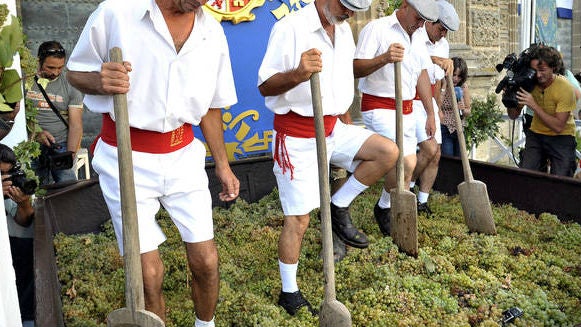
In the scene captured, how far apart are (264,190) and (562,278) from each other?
3.20m

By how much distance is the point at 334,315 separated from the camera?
9.96ft

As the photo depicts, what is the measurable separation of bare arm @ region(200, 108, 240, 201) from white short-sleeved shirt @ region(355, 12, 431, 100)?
1853mm

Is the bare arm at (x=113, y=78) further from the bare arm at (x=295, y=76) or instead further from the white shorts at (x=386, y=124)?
the white shorts at (x=386, y=124)

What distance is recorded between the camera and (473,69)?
384 inches

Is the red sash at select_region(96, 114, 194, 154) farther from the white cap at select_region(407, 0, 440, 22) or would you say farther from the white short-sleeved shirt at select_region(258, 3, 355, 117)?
the white cap at select_region(407, 0, 440, 22)

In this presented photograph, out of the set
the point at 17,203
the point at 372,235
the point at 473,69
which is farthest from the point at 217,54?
the point at 473,69

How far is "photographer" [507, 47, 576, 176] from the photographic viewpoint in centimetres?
589

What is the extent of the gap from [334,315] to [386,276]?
1088mm

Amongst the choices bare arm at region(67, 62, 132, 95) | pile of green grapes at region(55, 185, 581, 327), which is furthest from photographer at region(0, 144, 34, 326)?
bare arm at region(67, 62, 132, 95)

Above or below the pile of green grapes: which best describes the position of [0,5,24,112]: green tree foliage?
above

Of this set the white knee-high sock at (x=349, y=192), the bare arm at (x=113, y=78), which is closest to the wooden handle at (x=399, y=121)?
the white knee-high sock at (x=349, y=192)

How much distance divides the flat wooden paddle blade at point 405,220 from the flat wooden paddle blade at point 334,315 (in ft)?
4.94

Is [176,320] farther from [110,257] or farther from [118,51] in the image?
[118,51]

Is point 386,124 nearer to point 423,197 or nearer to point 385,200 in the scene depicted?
point 385,200
